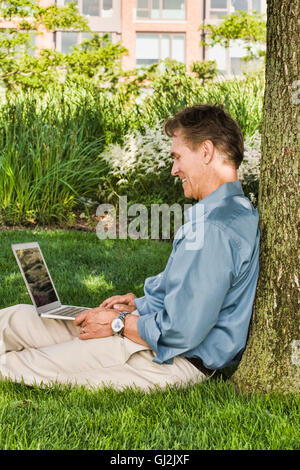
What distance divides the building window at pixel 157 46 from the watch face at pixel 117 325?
34643 millimetres

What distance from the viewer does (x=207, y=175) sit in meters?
2.91

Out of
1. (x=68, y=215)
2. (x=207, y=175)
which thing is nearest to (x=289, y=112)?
(x=207, y=175)

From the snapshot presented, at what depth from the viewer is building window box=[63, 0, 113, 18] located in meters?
35.8

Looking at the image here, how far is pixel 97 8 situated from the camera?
118ft

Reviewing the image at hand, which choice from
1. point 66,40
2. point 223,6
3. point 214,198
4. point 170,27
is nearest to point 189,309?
point 214,198

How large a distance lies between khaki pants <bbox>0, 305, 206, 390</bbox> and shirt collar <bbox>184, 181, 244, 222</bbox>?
671mm

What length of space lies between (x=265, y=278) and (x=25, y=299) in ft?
8.99

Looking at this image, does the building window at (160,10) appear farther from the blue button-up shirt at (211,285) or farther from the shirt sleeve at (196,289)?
the shirt sleeve at (196,289)

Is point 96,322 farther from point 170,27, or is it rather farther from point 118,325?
point 170,27

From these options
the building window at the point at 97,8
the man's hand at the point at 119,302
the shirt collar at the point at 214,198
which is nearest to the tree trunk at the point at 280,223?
the shirt collar at the point at 214,198

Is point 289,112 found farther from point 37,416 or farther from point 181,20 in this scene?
point 181,20

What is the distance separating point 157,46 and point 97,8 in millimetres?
4225

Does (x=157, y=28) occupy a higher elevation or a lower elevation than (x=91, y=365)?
higher
